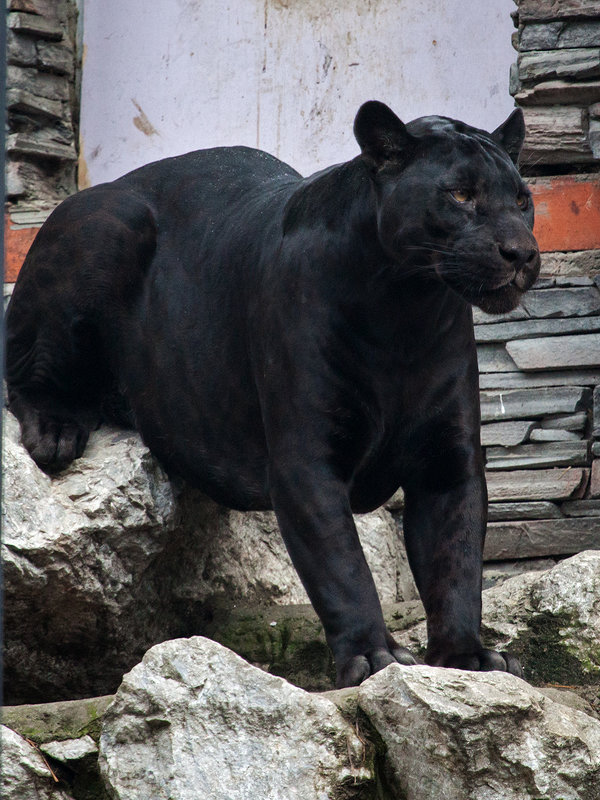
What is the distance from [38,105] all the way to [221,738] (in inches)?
132

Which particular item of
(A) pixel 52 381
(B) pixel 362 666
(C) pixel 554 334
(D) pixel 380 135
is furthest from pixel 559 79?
(B) pixel 362 666

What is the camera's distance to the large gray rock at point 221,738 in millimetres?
2055

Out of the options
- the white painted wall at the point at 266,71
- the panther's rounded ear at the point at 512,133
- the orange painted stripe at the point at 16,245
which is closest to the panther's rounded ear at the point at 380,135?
the panther's rounded ear at the point at 512,133

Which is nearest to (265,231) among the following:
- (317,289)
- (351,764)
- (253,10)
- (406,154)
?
(317,289)

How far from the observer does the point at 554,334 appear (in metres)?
4.38

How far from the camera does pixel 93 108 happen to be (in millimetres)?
4996

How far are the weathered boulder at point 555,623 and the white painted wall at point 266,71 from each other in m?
2.18

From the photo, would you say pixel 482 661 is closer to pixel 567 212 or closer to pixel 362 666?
pixel 362 666

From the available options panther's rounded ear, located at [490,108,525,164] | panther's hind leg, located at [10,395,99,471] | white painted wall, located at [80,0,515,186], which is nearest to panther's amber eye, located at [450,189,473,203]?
panther's rounded ear, located at [490,108,525,164]

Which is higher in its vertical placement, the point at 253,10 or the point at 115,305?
the point at 253,10

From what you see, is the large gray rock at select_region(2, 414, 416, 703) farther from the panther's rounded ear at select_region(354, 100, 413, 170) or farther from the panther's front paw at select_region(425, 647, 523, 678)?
the panther's rounded ear at select_region(354, 100, 413, 170)

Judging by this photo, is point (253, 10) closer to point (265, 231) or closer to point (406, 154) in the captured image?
point (265, 231)

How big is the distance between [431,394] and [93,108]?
105 inches

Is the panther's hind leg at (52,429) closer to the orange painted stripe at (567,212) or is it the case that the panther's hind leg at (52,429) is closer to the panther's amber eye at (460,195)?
the panther's amber eye at (460,195)
